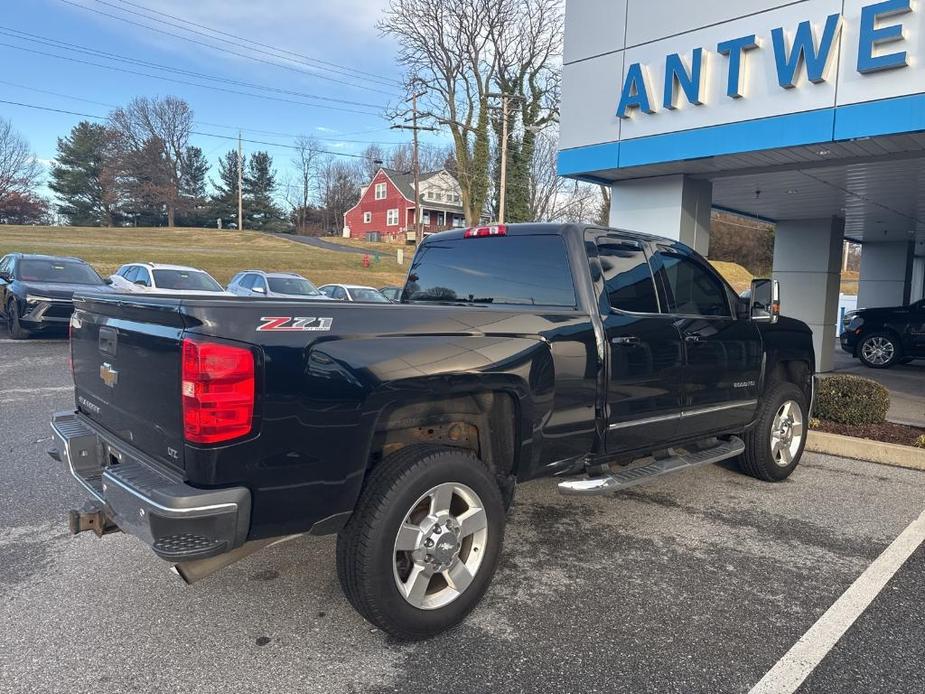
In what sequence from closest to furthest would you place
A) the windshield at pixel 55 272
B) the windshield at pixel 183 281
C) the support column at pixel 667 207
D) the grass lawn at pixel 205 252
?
the support column at pixel 667 207
the windshield at pixel 55 272
the windshield at pixel 183 281
the grass lawn at pixel 205 252

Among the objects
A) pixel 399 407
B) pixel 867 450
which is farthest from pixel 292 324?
pixel 867 450

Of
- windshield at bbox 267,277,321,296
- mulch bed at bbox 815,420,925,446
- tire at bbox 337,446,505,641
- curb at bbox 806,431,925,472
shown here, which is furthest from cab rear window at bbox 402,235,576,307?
windshield at bbox 267,277,321,296

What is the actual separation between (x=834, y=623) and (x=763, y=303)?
2.60 meters

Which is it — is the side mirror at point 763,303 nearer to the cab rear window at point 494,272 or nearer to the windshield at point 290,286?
the cab rear window at point 494,272

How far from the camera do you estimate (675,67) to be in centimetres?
807

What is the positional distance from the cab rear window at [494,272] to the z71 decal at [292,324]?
68.8 inches

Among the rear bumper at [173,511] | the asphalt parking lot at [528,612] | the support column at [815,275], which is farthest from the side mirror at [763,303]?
the support column at [815,275]

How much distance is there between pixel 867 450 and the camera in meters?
6.43

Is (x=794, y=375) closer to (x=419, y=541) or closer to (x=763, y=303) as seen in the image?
(x=763, y=303)

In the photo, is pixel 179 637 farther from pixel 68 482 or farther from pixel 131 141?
pixel 131 141

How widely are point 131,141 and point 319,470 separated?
7640cm

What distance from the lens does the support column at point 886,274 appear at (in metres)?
Result: 18.0

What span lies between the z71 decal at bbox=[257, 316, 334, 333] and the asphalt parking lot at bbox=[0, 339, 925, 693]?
1.45 meters

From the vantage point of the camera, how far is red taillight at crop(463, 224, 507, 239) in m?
4.32
